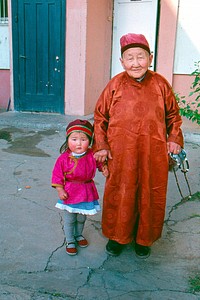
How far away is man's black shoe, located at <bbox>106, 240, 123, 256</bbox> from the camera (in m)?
2.66

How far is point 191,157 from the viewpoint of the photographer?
5.25 meters

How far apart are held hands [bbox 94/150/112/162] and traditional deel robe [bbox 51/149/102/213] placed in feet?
0.27

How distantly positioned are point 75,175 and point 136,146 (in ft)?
1.58

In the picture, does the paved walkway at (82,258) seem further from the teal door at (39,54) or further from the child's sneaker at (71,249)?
the teal door at (39,54)

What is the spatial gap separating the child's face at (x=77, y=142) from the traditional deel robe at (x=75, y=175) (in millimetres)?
64

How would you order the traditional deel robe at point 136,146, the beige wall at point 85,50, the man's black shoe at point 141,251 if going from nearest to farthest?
A: 1. the traditional deel robe at point 136,146
2. the man's black shoe at point 141,251
3. the beige wall at point 85,50

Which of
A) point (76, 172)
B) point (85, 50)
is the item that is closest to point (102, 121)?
point (76, 172)

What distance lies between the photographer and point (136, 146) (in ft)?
7.94

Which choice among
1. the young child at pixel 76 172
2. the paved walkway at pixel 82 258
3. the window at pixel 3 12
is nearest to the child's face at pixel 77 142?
the young child at pixel 76 172

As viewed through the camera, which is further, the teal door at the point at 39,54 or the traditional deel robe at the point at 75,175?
the teal door at the point at 39,54

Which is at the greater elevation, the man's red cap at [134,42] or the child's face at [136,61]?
the man's red cap at [134,42]

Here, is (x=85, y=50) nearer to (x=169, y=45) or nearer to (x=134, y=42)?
(x=169, y=45)

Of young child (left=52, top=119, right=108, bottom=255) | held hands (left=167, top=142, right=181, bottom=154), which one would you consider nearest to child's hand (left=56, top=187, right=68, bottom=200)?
young child (left=52, top=119, right=108, bottom=255)

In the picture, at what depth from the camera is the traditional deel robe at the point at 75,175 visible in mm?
2506
